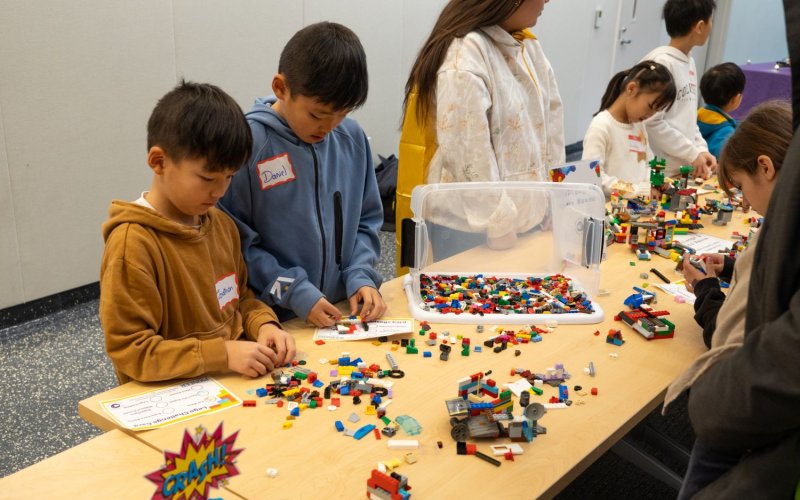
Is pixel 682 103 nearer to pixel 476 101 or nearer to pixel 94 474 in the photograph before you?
pixel 476 101

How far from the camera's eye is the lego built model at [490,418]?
4.29ft

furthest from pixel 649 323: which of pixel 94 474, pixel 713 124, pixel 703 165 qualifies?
pixel 713 124

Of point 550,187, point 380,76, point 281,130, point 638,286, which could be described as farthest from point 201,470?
point 380,76

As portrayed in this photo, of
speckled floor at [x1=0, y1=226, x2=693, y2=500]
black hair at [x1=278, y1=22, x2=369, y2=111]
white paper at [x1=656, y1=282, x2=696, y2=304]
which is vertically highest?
black hair at [x1=278, y1=22, x2=369, y2=111]

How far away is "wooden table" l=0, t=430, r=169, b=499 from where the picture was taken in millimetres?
1155

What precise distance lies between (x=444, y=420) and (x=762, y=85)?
238 inches

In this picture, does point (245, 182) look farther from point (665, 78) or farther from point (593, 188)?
point (665, 78)

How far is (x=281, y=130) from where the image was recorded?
5.71 feet

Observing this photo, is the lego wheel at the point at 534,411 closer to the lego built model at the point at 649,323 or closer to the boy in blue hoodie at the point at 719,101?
the lego built model at the point at 649,323

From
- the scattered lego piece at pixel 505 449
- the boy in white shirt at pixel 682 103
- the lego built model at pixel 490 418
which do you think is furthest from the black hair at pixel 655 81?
the scattered lego piece at pixel 505 449

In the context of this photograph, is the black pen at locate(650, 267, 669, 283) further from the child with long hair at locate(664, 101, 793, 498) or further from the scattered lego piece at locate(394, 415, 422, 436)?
the scattered lego piece at locate(394, 415, 422, 436)

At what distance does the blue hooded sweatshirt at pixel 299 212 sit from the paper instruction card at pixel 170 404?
339 millimetres

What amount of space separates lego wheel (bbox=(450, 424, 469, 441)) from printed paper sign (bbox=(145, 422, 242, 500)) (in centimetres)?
44

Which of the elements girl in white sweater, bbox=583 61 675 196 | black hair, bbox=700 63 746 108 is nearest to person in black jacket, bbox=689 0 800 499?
girl in white sweater, bbox=583 61 675 196
